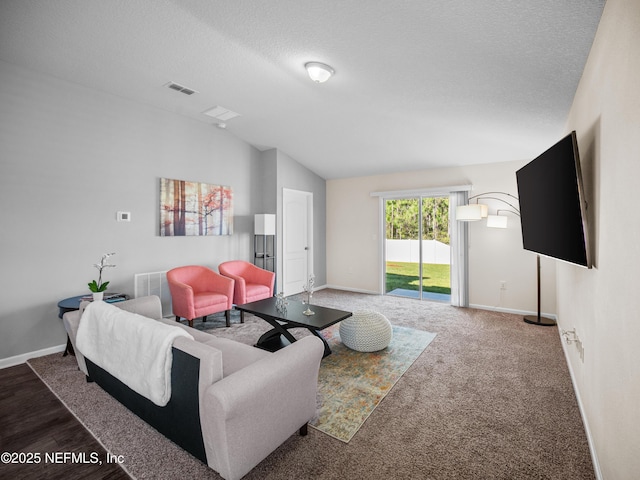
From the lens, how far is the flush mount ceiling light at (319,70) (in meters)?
2.86

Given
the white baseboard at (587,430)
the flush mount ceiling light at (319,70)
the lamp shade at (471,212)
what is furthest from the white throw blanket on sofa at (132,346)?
the lamp shade at (471,212)

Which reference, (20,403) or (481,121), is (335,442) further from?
(481,121)

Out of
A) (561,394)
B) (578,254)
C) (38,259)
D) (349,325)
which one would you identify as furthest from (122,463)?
(561,394)

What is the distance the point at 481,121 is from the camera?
362 cm

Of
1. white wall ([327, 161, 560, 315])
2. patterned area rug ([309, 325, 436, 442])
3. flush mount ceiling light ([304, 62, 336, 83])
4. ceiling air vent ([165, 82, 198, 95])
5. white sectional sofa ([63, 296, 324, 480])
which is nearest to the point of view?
white sectional sofa ([63, 296, 324, 480])

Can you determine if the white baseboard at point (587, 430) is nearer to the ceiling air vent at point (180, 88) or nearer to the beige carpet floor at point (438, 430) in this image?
the beige carpet floor at point (438, 430)

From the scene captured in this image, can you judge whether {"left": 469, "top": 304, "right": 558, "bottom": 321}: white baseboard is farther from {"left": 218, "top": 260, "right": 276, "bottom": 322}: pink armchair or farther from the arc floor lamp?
{"left": 218, "top": 260, "right": 276, "bottom": 322}: pink armchair

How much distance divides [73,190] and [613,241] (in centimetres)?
477

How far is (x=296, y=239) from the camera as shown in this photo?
626cm

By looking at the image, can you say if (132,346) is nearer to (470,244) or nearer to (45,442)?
(45,442)

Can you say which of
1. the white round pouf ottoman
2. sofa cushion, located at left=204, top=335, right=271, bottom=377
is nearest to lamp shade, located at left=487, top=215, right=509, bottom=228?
the white round pouf ottoman

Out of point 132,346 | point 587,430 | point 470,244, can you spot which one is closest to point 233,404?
point 132,346

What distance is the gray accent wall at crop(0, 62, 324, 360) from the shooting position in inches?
124

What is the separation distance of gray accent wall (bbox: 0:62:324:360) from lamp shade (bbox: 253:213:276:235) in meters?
0.95
